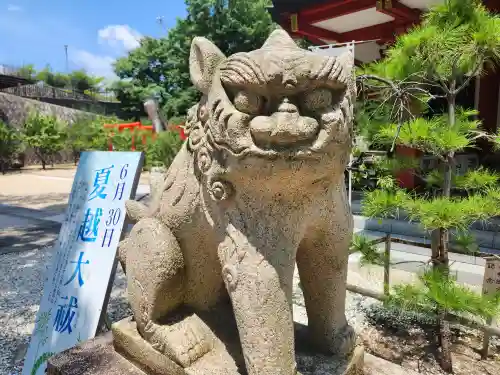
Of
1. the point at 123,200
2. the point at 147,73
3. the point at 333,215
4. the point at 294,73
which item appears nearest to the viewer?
the point at 294,73

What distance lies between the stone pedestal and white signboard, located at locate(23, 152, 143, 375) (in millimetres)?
232

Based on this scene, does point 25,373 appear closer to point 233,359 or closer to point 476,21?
point 233,359

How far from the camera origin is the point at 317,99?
99cm

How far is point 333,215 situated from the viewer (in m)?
1.20

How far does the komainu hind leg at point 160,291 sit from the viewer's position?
1312 millimetres

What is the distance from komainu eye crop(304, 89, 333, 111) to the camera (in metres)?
0.99

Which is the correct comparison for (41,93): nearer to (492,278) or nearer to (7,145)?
(7,145)

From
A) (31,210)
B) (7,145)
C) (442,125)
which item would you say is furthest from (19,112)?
(442,125)

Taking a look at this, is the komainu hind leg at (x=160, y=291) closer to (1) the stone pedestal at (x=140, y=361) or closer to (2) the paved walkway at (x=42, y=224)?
(1) the stone pedestal at (x=140, y=361)

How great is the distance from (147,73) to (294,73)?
1838cm

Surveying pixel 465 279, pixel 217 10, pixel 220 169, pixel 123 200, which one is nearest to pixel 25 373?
pixel 123 200

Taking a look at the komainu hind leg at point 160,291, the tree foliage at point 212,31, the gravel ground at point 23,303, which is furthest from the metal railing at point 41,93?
the komainu hind leg at point 160,291

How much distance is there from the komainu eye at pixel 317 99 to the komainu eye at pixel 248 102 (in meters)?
0.12

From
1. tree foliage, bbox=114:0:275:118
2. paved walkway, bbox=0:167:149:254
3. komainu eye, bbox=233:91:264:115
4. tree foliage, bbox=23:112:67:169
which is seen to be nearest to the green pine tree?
komainu eye, bbox=233:91:264:115
